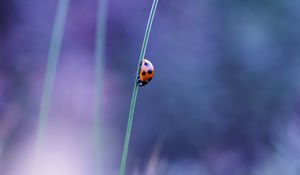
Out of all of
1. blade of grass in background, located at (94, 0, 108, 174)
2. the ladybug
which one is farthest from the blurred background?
the ladybug

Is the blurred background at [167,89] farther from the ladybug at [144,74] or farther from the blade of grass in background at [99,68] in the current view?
the ladybug at [144,74]

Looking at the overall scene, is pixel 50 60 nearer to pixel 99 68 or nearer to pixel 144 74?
pixel 99 68

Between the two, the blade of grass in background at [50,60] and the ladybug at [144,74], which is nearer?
the ladybug at [144,74]

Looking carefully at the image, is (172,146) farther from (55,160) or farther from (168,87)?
(55,160)

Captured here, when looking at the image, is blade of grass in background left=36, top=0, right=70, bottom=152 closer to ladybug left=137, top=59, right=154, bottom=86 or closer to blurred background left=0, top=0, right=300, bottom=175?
blurred background left=0, top=0, right=300, bottom=175

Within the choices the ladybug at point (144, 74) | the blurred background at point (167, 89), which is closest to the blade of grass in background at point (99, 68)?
the blurred background at point (167, 89)

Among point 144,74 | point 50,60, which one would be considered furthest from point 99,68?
point 144,74
